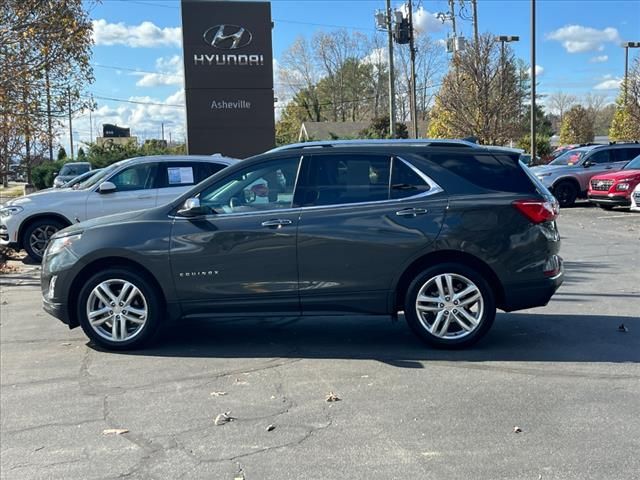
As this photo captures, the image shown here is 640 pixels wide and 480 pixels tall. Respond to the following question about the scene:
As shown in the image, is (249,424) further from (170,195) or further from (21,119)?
(21,119)

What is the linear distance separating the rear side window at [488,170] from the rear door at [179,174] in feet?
21.5

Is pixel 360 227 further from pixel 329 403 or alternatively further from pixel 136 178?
pixel 136 178

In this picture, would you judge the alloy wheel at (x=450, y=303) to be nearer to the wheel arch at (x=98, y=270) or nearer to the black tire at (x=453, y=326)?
the black tire at (x=453, y=326)

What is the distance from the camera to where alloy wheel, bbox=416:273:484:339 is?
5.64m

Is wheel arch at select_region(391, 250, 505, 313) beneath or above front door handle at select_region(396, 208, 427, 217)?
beneath

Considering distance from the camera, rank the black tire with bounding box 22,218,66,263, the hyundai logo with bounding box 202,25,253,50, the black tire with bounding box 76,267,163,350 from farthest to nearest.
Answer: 1. the hyundai logo with bounding box 202,25,253,50
2. the black tire with bounding box 22,218,66,263
3. the black tire with bounding box 76,267,163,350

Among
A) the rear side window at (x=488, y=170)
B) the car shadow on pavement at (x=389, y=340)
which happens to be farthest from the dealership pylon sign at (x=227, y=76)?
the rear side window at (x=488, y=170)

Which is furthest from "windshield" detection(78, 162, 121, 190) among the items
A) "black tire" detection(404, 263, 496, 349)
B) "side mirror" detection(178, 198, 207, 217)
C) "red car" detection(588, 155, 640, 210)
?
"red car" detection(588, 155, 640, 210)

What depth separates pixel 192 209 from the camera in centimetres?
576

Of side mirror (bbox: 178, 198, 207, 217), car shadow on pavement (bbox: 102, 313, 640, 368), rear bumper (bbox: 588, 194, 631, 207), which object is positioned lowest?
car shadow on pavement (bbox: 102, 313, 640, 368)

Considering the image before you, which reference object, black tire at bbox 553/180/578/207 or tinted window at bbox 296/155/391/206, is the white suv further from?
black tire at bbox 553/180/578/207

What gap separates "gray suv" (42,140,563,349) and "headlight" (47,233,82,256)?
3 centimetres

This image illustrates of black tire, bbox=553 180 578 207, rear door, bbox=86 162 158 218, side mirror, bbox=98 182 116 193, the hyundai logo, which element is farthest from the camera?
the hyundai logo

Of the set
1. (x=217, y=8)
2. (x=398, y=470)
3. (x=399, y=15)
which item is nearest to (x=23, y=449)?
(x=398, y=470)
